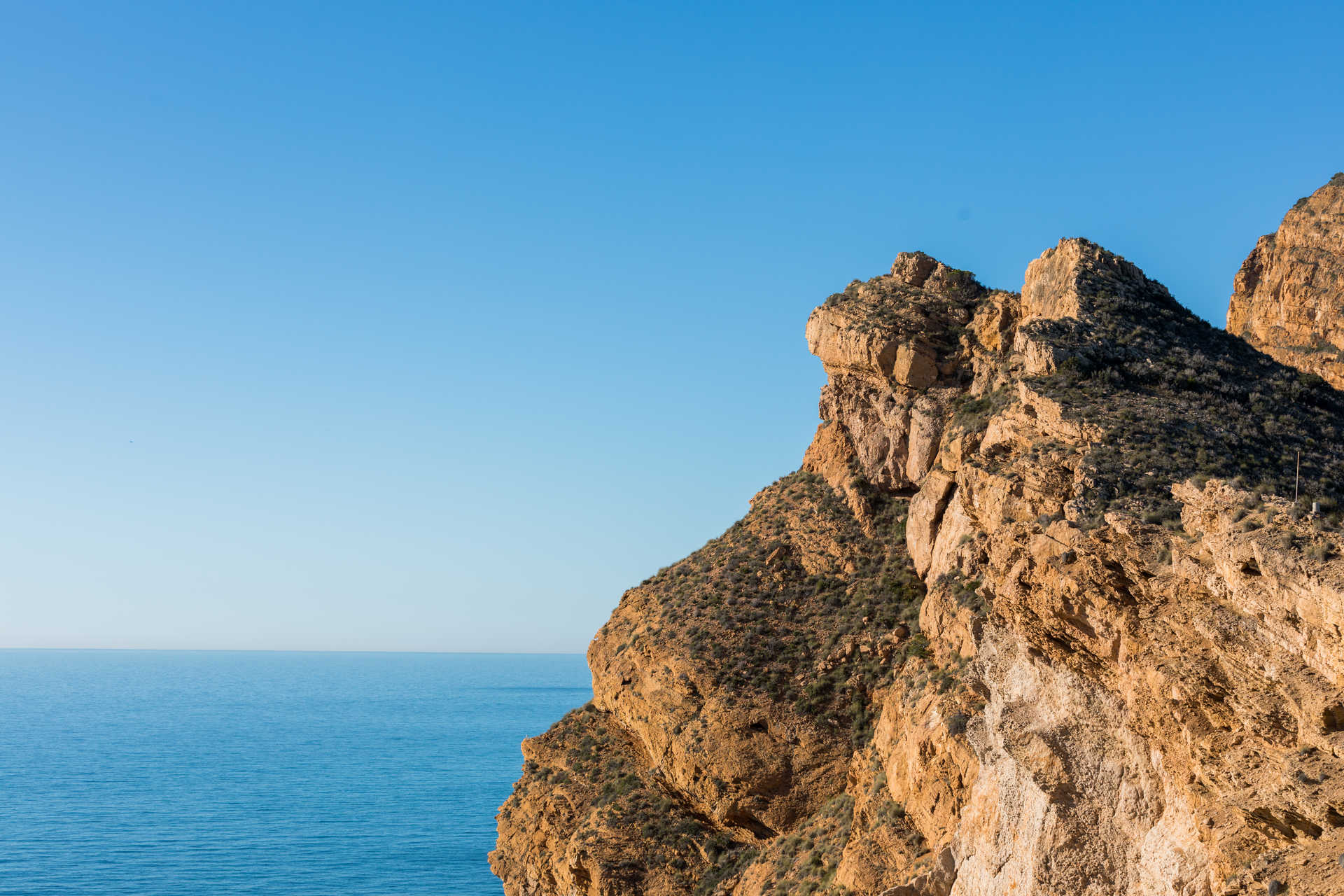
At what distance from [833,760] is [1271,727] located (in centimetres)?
2172

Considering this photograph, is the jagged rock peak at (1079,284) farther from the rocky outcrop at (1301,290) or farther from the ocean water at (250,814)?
the ocean water at (250,814)

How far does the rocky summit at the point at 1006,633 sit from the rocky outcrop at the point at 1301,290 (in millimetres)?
201

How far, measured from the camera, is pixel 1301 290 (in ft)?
191

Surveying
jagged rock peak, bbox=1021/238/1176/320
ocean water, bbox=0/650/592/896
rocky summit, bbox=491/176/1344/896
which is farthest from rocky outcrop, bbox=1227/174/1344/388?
ocean water, bbox=0/650/592/896

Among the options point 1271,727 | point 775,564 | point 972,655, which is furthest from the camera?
point 775,564

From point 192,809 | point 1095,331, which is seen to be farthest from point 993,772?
point 192,809

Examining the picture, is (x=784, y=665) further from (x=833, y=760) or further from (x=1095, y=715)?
(x=1095, y=715)

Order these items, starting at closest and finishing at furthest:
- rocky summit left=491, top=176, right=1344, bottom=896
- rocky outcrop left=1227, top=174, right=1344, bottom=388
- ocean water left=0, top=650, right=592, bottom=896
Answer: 1. rocky summit left=491, top=176, right=1344, bottom=896
2. rocky outcrop left=1227, top=174, right=1344, bottom=388
3. ocean water left=0, top=650, right=592, bottom=896

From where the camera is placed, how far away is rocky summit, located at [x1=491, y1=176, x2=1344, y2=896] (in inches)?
843

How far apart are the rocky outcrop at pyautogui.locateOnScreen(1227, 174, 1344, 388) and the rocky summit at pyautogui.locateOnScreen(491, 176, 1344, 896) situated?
201 millimetres

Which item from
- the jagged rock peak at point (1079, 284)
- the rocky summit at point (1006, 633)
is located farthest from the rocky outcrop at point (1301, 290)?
the jagged rock peak at point (1079, 284)

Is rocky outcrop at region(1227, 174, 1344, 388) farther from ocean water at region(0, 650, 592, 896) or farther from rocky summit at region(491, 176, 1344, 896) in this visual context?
ocean water at region(0, 650, 592, 896)

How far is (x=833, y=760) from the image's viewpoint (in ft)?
133

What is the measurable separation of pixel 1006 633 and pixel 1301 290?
1565 inches
